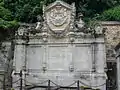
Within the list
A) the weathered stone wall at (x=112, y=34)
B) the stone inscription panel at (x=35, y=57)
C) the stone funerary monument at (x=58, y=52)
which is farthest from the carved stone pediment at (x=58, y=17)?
the weathered stone wall at (x=112, y=34)

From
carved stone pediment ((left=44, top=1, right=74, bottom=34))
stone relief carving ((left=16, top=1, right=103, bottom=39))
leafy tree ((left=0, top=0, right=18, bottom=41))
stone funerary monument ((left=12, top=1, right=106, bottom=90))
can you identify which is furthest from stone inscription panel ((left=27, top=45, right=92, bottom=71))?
leafy tree ((left=0, top=0, right=18, bottom=41))

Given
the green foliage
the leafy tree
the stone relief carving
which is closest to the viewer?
the stone relief carving

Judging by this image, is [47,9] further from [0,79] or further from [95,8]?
[95,8]

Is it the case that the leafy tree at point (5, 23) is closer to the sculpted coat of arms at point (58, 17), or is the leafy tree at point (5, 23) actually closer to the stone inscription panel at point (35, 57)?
the stone inscription panel at point (35, 57)

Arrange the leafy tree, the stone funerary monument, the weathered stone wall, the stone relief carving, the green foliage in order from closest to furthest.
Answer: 1. the stone funerary monument
2. the stone relief carving
3. the leafy tree
4. the weathered stone wall
5. the green foliage

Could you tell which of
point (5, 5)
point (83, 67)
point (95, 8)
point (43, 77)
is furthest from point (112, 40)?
point (5, 5)

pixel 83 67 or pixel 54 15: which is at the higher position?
pixel 54 15

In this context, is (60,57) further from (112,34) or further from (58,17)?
(112,34)

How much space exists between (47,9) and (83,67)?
3808 mm

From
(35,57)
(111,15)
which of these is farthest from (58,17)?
(111,15)

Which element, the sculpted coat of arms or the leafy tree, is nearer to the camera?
the sculpted coat of arms

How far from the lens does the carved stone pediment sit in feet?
52.4

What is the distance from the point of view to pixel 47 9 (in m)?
16.2

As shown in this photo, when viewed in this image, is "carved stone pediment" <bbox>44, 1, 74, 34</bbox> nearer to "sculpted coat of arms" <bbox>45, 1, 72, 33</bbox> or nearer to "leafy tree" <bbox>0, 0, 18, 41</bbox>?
"sculpted coat of arms" <bbox>45, 1, 72, 33</bbox>
